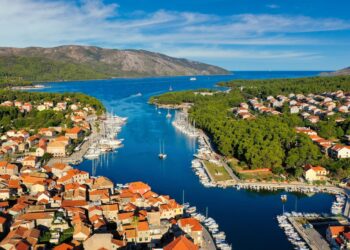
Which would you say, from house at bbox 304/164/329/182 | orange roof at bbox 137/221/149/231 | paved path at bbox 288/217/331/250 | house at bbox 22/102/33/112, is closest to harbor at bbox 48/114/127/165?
house at bbox 22/102/33/112

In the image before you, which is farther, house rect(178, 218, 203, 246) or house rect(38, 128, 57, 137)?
house rect(38, 128, 57, 137)

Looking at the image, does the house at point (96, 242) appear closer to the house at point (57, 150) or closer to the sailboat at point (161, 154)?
the sailboat at point (161, 154)

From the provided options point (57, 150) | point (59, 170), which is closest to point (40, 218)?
point (59, 170)

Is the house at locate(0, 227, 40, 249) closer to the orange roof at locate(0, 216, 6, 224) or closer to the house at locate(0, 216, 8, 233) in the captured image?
Answer: the house at locate(0, 216, 8, 233)

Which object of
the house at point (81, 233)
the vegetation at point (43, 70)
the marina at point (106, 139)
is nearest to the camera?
the house at point (81, 233)

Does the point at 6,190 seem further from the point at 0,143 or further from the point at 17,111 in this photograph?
the point at 17,111

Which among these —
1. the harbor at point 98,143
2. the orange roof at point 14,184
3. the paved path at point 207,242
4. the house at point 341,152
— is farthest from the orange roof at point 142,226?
the house at point 341,152

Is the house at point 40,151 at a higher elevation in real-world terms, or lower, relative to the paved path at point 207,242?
higher

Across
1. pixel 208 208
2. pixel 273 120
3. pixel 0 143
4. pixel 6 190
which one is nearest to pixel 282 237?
pixel 208 208
